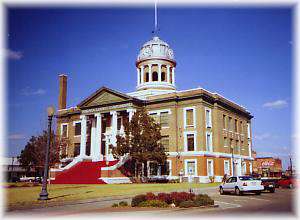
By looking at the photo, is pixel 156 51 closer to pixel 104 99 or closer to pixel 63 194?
pixel 104 99

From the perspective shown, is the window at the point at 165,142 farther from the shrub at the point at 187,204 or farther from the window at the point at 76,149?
the shrub at the point at 187,204

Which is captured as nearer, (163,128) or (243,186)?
(243,186)

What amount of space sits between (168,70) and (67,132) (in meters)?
21.5

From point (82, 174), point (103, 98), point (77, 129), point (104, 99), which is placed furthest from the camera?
point (77, 129)

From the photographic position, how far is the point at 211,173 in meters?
49.4

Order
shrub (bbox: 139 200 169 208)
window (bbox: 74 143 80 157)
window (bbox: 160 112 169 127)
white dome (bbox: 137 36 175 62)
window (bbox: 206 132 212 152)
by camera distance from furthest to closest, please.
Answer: white dome (bbox: 137 36 175 62), window (bbox: 74 143 80 157), window (bbox: 160 112 169 127), window (bbox: 206 132 212 152), shrub (bbox: 139 200 169 208)

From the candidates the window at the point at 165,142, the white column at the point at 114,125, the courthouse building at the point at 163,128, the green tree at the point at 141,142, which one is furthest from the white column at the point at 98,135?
the window at the point at 165,142

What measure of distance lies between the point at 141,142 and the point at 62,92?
105 ft

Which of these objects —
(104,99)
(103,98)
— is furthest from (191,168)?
(103,98)

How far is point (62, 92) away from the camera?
231ft

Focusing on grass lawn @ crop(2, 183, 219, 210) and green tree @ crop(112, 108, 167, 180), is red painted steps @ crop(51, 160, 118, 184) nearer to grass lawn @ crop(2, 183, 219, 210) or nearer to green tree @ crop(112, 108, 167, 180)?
green tree @ crop(112, 108, 167, 180)

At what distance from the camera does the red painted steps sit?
46125 mm

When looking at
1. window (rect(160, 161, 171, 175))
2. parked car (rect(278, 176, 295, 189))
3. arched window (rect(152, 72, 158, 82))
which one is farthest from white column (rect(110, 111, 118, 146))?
parked car (rect(278, 176, 295, 189))

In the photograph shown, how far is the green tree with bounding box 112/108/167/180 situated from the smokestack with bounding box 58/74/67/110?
2738cm
